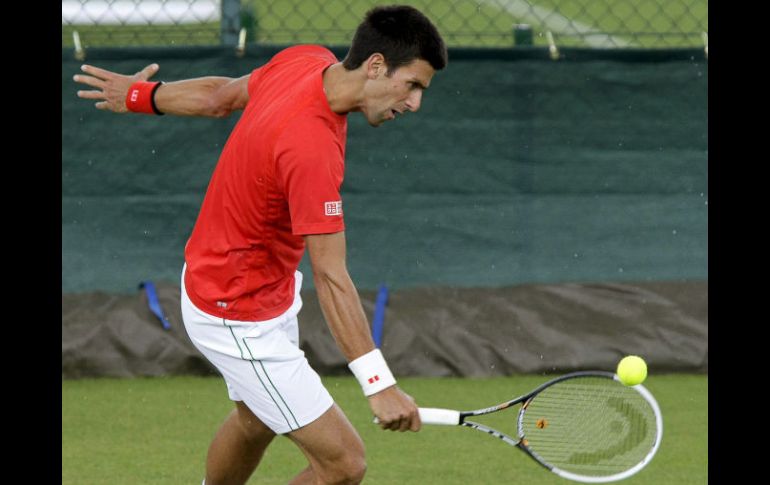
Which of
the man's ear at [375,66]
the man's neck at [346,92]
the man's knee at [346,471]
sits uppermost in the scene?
the man's ear at [375,66]

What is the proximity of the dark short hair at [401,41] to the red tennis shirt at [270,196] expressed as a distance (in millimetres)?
163

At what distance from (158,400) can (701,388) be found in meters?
2.51

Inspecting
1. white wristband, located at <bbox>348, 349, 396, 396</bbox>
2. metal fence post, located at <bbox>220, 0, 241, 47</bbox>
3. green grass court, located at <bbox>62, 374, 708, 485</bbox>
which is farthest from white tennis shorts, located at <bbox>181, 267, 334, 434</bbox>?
metal fence post, located at <bbox>220, 0, 241, 47</bbox>

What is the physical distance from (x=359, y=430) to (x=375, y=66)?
225 centimetres

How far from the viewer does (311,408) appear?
148 inches

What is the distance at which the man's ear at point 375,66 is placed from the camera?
366 cm

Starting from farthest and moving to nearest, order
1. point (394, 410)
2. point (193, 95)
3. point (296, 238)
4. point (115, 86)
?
point (115, 86), point (193, 95), point (296, 238), point (394, 410)

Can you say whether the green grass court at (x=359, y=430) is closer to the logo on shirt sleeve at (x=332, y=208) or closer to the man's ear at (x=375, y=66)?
the logo on shirt sleeve at (x=332, y=208)

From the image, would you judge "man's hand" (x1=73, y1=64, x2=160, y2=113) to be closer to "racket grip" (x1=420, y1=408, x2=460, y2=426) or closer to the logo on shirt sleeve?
the logo on shirt sleeve

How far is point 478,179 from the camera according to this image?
673 cm

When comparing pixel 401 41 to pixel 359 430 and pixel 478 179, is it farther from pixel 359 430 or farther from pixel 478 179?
pixel 478 179

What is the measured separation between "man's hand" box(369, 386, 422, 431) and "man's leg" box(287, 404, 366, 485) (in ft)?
0.92

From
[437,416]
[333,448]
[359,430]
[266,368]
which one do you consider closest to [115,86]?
[266,368]

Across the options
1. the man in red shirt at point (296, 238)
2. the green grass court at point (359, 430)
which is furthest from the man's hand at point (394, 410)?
the green grass court at point (359, 430)
